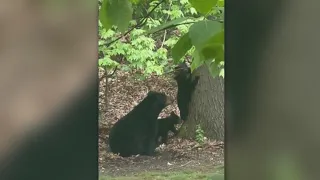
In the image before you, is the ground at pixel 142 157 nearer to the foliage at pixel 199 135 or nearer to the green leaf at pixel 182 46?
the foliage at pixel 199 135

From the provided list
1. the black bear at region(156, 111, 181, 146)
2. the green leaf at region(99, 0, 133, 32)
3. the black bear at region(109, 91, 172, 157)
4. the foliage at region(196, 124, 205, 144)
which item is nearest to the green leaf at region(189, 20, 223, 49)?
the green leaf at region(99, 0, 133, 32)

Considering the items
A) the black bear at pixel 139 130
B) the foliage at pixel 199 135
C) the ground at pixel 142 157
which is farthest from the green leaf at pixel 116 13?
the foliage at pixel 199 135

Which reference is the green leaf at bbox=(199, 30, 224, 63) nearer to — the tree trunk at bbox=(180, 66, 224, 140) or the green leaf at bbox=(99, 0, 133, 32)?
the green leaf at bbox=(99, 0, 133, 32)

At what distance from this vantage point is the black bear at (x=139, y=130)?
2.27 m

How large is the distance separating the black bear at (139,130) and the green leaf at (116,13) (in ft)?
4.45

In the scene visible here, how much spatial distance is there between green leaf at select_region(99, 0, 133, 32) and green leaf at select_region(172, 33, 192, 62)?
10 cm

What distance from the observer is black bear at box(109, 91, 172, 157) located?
2.27 metres

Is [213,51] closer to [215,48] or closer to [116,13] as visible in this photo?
[215,48]

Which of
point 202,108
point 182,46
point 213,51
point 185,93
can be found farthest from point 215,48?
point 202,108
